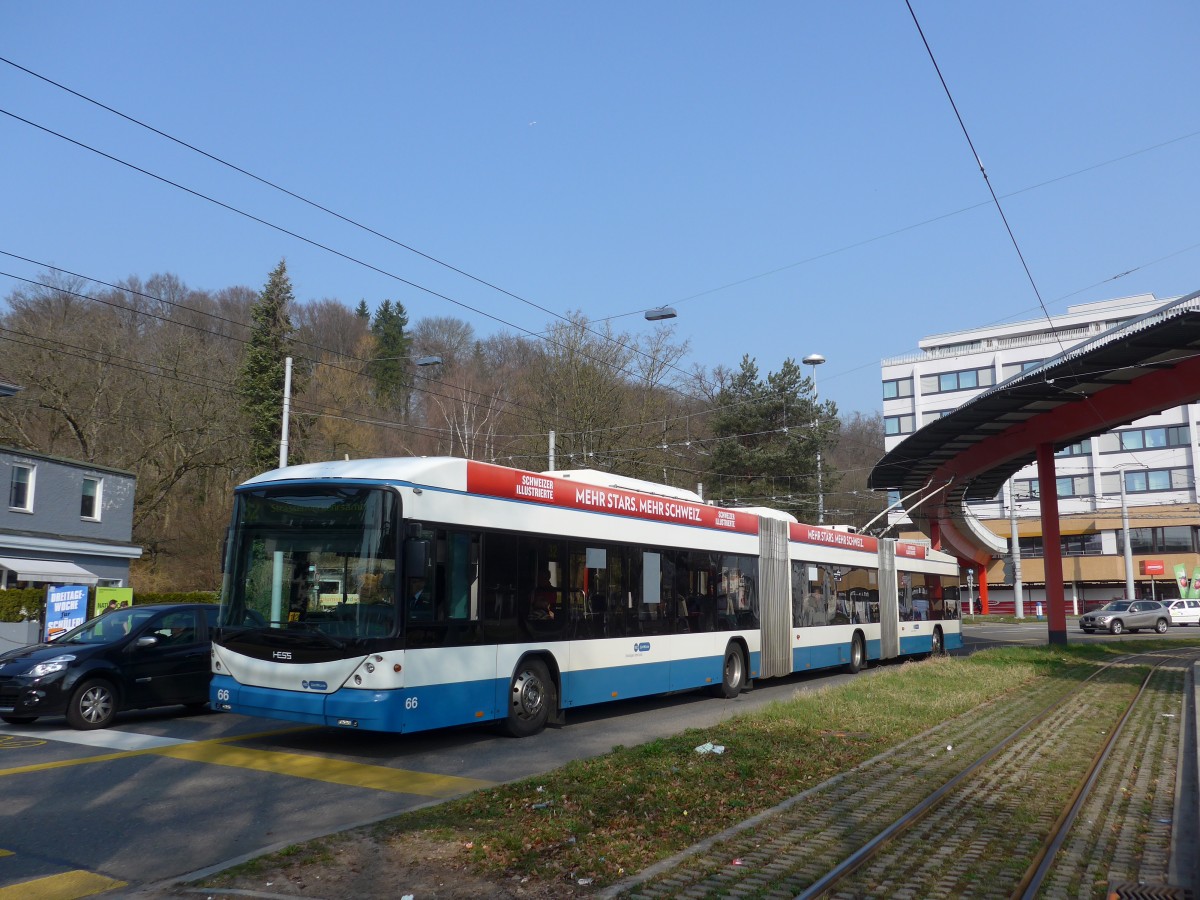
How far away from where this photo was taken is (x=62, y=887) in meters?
6.07

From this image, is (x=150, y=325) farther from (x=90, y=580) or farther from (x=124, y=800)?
(x=124, y=800)

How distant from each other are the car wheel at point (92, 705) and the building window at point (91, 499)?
24.1 meters

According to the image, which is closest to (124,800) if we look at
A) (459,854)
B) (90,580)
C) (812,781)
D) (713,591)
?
(459,854)

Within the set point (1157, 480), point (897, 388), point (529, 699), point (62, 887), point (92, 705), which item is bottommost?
point (62, 887)

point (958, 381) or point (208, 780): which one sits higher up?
point (958, 381)

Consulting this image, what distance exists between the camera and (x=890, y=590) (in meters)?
25.1

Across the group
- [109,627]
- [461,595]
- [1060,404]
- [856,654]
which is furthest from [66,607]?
[1060,404]

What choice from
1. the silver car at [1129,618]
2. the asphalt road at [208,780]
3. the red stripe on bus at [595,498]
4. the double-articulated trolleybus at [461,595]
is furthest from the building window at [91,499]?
the silver car at [1129,618]

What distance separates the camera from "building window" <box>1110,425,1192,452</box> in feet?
254

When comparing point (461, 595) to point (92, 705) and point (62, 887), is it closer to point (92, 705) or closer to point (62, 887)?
point (92, 705)

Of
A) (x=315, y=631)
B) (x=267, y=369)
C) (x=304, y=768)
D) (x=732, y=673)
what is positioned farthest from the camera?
(x=267, y=369)

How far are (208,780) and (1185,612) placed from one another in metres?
60.3

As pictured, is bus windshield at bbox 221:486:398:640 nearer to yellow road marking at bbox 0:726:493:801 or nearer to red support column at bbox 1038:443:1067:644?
yellow road marking at bbox 0:726:493:801

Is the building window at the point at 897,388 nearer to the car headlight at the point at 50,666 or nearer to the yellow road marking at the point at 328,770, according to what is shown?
the car headlight at the point at 50,666
